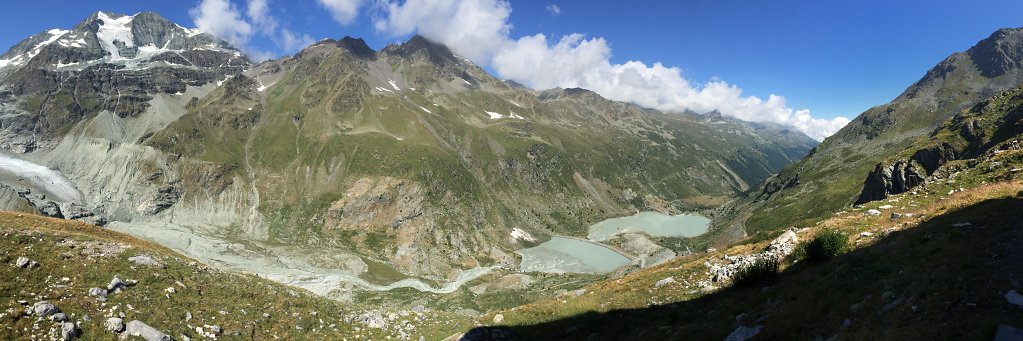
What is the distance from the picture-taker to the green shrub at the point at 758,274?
2377cm

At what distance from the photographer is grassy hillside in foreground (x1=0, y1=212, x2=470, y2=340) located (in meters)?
19.8

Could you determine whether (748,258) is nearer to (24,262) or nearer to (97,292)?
(97,292)

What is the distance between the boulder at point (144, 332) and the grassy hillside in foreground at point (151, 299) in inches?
28.2

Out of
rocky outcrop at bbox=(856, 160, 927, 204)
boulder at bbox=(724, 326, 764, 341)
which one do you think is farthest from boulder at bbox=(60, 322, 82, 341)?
rocky outcrop at bbox=(856, 160, 927, 204)

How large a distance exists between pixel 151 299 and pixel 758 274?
32264 mm

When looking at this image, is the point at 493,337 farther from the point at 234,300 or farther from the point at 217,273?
the point at 217,273

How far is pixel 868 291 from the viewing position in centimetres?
1608

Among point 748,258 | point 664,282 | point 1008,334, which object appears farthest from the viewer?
point 664,282

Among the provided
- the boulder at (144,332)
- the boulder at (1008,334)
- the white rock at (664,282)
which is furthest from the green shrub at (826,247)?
the boulder at (144,332)

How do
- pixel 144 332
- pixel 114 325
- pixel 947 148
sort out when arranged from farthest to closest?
1. pixel 947 148
2. pixel 144 332
3. pixel 114 325

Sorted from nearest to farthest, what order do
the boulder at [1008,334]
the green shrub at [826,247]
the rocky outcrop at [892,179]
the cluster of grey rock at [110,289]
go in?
the boulder at [1008,334] < the cluster of grey rock at [110,289] < the green shrub at [826,247] < the rocky outcrop at [892,179]

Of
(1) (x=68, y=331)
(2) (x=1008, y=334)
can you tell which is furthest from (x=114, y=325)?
(2) (x=1008, y=334)

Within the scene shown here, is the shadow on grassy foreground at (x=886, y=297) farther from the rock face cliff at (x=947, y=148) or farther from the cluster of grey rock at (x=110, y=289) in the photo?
the rock face cliff at (x=947, y=148)

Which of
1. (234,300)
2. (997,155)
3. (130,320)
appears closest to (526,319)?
(234,300)
